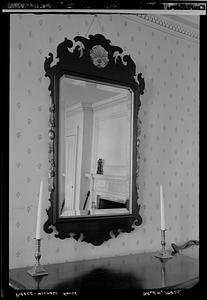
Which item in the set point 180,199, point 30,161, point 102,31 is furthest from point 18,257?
point 102,31

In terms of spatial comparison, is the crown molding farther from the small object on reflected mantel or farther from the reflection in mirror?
the small object on reflected mantel

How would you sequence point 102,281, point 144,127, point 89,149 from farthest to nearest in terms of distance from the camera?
point 144,127, point 89,149, point 102,281

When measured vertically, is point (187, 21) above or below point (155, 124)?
above

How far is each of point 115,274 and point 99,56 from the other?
56 cm

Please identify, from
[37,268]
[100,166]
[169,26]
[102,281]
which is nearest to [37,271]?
[37,268]

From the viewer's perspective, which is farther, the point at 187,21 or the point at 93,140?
the point at 187,21

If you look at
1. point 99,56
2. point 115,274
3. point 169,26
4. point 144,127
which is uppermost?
point 169,26

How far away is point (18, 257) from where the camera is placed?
0.79 m

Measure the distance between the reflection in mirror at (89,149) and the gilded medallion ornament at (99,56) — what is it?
6cm

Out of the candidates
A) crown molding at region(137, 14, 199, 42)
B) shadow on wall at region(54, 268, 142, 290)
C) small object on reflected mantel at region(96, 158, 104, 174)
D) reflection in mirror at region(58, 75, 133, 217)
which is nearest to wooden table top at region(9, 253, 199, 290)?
shadow on wall at region(54, 268, 142, 290)

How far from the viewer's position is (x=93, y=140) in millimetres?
858

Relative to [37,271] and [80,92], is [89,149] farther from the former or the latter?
[37,271]

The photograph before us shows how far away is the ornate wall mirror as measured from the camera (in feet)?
2.79

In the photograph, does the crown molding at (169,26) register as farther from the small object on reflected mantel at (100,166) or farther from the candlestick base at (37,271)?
the candlestick base at (37,271)
